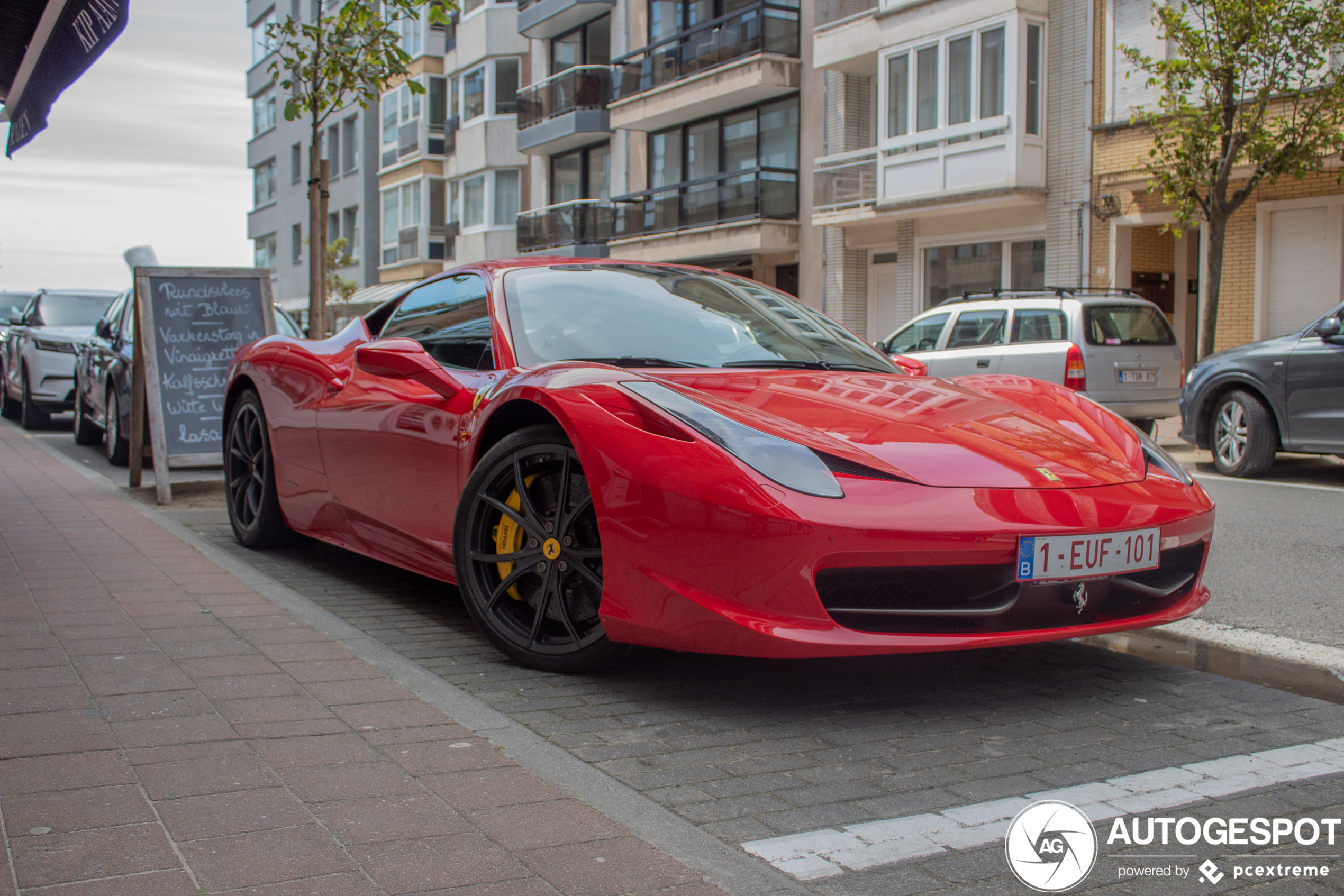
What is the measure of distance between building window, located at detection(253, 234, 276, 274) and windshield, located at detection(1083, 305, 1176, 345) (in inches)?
1911

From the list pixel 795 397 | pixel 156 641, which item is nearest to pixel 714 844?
pixel 795 397

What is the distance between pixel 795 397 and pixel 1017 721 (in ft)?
3.73

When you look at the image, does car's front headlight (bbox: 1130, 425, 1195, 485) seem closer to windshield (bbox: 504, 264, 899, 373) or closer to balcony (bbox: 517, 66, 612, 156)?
windshield (bbox: 504, 264, 899, 373)

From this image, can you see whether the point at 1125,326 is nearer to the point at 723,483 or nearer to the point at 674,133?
the point at 723,483

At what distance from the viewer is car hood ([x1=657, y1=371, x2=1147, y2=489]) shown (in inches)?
135

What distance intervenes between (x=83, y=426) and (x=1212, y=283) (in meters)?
12.6

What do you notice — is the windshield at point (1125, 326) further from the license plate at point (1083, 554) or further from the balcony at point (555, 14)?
the balcony at point (555, 14)

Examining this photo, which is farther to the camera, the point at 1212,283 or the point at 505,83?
the point at 505,83

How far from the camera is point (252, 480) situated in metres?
6.31

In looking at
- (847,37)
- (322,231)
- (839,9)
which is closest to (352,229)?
(839,9)

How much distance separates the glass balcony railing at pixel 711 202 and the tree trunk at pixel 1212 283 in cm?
1263

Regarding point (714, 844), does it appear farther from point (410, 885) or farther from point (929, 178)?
point (929, 178)

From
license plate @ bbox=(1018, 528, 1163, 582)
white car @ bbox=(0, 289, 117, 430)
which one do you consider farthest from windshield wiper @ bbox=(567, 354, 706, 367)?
white car @ bbox=(0, 289, 117, 430)

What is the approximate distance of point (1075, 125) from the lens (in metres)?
20.5
